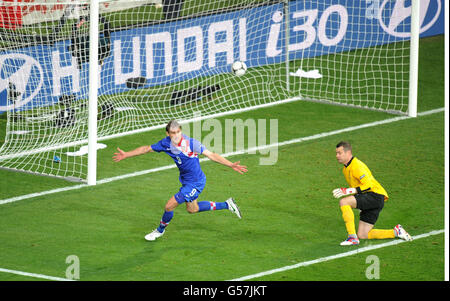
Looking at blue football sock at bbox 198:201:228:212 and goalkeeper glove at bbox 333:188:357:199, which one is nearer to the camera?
goalkeeper glove at bbox 333:188:357:199

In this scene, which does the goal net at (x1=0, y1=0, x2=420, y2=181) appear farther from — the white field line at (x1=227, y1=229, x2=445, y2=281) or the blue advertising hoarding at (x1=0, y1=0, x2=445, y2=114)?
the white field line at (x1=227, y1=229, x2=445, y2=281)

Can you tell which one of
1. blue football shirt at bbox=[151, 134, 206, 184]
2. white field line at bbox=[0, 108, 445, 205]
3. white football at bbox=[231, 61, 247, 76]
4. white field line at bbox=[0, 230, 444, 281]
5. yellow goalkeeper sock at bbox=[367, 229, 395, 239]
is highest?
white football at bbox=[231, 61, 247, 76]

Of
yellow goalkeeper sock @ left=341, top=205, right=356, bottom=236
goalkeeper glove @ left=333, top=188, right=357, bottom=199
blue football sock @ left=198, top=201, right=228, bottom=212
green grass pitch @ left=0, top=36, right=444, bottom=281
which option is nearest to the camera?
green grass pitch @ left=0, top=36, right=444, bottom=281

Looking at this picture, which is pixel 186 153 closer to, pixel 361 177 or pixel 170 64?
pixel 361 177

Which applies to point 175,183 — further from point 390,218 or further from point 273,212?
point 390,218

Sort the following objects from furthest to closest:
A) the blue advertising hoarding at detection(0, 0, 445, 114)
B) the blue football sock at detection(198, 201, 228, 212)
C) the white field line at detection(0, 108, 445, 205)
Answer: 1. the blue advertising hoarding at detection(0, 0, 445, 114)
2. the white field line at detection(0, 108, 445, 205)
3. the blue football sock at detection(198, 201, 228, 212)

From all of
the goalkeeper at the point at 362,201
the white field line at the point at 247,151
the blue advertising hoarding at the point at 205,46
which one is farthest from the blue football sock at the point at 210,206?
the blue advertising hoarding at the point at 205,46

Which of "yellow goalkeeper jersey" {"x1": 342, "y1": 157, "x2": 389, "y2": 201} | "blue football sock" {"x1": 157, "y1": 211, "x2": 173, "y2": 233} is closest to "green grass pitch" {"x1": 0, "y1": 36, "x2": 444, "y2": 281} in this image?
"blue football sock" {"x1": 157, "y1": 211, "x2": 173, "y2": 233}

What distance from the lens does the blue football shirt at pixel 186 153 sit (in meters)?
11.0

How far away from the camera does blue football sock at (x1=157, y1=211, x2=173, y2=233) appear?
11055 millimetres

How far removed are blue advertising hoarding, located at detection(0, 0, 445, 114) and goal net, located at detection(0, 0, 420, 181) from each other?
0.02 metres

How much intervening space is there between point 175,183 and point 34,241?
294cm

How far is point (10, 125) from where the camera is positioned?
15.7 meters

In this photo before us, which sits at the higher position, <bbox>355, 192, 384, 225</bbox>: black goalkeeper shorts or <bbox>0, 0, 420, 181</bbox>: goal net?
<bbox>0, 0, 420, 181</bbox>: goal net
